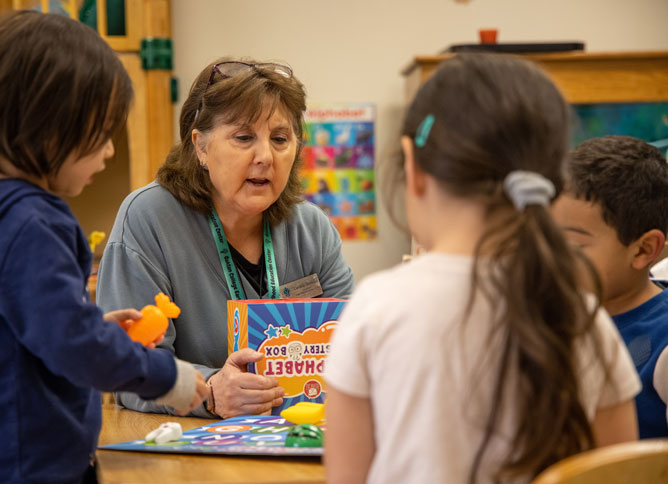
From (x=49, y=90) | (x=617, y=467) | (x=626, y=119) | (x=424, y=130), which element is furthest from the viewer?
(x=626, y=119)

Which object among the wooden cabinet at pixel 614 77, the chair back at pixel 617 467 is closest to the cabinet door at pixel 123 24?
the wooden cabinet at pixel 614 77

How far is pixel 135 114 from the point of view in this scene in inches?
134

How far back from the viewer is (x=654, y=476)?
0.72 metres

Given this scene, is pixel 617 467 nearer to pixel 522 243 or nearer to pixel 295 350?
pixel 522 243

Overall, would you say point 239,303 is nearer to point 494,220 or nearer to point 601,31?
point 494,220

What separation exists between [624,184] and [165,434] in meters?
0.91

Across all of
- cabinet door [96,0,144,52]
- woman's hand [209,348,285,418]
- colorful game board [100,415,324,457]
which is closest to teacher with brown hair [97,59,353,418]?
woman's hand [209,348,285,418]

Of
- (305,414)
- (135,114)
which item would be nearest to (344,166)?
(135,114)

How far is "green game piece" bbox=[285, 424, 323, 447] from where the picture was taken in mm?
1106

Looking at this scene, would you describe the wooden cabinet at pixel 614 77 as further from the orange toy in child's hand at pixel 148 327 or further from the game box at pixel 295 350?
the orange toy in child's hand at pixel 148 327

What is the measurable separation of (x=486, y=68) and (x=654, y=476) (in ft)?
1.49

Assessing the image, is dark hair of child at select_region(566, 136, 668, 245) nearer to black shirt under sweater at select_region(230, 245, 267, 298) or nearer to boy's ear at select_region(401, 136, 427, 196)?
boy's ear at select_region(401, 136, 427, 196)

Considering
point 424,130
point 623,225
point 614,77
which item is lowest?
point 623,225

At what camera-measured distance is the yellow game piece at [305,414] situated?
48.9 inches
